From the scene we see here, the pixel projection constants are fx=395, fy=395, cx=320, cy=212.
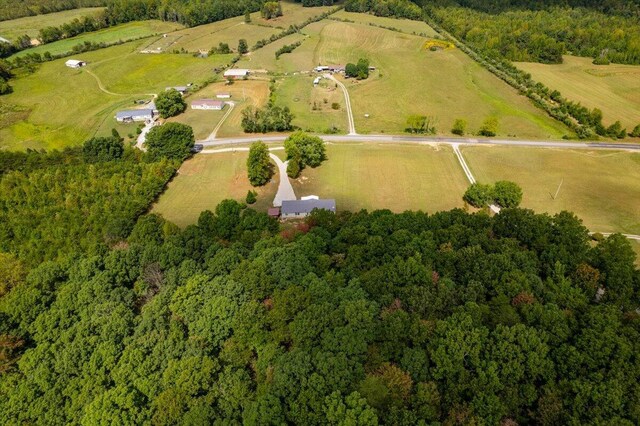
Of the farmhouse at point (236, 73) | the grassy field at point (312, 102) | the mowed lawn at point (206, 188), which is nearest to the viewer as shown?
the mowed lawn at point (206, 188)

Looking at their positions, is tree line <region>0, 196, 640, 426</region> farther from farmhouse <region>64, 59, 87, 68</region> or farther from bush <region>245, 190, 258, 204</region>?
farmhouse <region>64, 59, 87, 68</region>

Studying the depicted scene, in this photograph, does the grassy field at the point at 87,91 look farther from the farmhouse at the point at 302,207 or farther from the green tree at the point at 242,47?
the farmhouse at the point at 302,207

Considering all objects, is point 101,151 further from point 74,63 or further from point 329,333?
point 74,63

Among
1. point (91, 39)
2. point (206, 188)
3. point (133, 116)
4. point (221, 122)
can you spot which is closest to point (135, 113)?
point (133, 116)

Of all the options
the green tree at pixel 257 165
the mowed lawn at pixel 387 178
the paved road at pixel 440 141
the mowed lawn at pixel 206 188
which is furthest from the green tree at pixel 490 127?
the green tree at pixel 257 165

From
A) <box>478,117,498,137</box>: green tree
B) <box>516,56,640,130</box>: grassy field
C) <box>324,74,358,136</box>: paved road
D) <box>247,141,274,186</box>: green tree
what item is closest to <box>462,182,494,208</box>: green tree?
<box>478,117,498,137</box>: green tree

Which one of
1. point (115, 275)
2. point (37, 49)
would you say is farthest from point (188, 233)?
point (37, 49)
